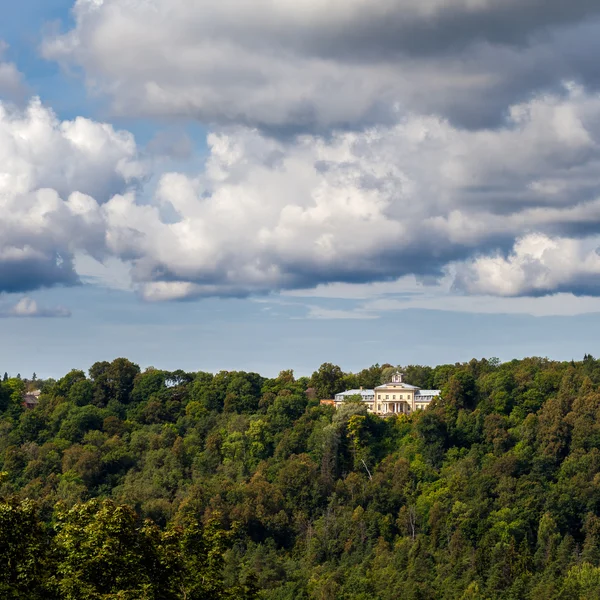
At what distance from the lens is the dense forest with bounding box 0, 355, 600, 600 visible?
92.4 meters

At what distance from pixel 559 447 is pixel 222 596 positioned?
241 feet

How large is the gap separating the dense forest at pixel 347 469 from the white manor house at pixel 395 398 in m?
4.22

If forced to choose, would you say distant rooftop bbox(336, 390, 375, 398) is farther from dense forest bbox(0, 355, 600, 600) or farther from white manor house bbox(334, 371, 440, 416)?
dense forest bbox(0, 355, 600, 600)

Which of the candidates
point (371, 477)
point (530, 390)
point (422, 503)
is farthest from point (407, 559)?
point (530, 390)

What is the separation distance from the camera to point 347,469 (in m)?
116

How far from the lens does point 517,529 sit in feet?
320

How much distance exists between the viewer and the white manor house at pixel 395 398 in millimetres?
126062

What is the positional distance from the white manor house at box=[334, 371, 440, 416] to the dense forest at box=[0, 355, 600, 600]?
4.22 metres

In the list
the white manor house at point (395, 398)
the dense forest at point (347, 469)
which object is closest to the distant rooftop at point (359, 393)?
the white manor house at point (395, 398)

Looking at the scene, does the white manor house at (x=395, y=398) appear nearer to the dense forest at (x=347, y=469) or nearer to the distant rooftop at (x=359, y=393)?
the distant rooftop at (x=359, y=393)

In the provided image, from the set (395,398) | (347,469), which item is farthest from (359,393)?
(347,469)

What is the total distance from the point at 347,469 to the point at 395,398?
14.2 metres

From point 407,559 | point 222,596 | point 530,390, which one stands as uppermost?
point 530,390

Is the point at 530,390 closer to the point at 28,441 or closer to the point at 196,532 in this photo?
the point at 28,441
